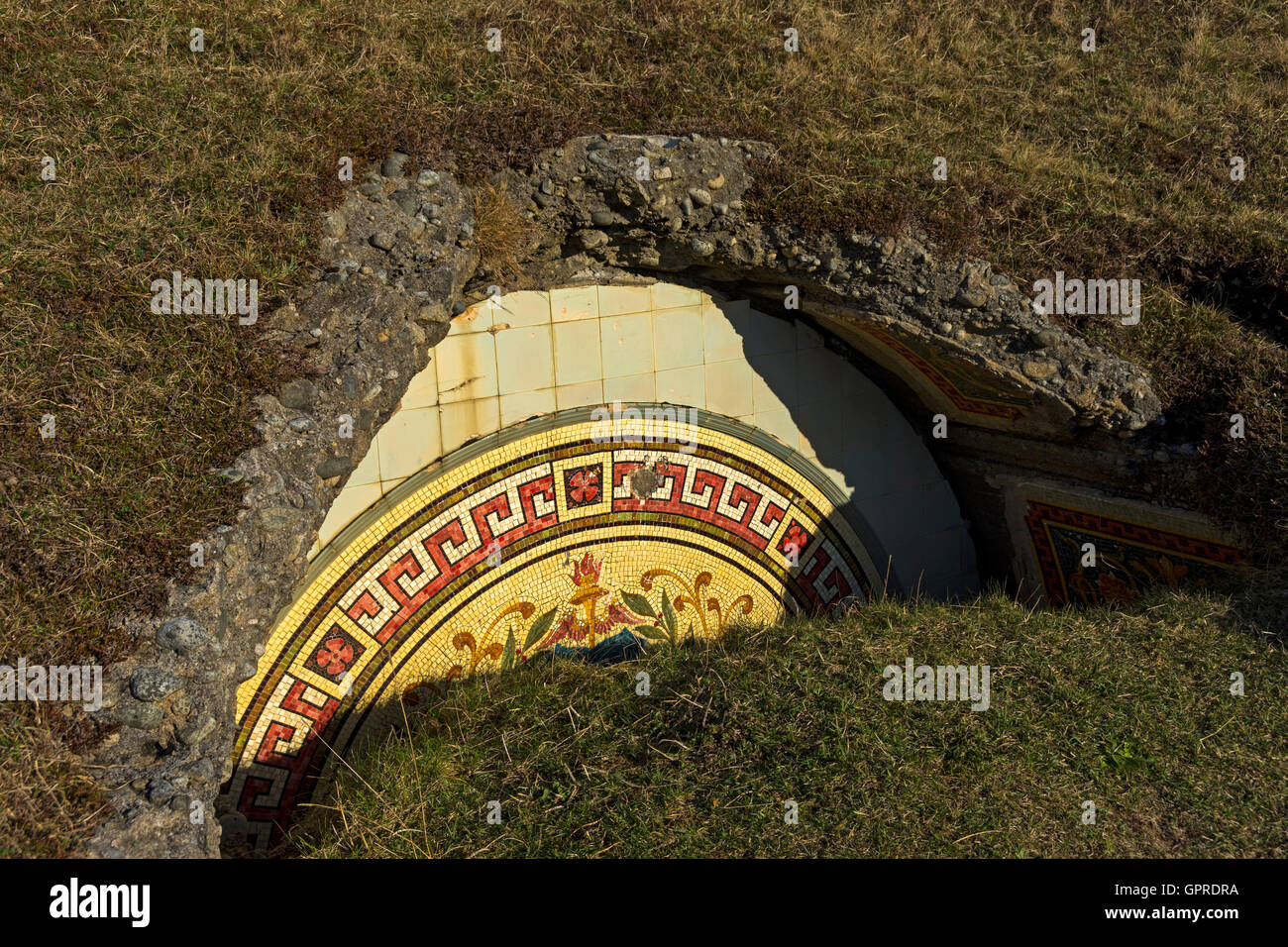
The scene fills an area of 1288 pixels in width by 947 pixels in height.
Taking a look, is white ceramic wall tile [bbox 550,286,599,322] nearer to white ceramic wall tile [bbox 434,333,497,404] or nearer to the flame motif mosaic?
white ceramic wall tile [bbox 434,333,497,404]

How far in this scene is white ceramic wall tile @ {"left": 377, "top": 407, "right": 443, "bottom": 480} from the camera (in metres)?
5.15

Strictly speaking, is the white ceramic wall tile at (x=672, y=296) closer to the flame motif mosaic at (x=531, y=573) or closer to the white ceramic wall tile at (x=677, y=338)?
the white ceramic wall tile at (x=677, y=338)

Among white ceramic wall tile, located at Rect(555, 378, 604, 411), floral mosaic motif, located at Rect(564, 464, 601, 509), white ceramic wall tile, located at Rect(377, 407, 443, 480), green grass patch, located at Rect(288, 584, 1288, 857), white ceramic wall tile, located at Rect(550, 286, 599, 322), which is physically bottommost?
green grass patch, located at Rect(288, 584, 1288, 857)

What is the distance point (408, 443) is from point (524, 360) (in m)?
0.83

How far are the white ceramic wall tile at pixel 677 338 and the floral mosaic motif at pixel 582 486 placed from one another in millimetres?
808

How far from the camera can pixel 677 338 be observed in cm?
600

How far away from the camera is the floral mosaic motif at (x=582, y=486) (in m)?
5.73

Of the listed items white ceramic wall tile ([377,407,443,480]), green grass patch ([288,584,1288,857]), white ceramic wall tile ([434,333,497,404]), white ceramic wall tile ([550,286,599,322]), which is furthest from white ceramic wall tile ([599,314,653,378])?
green grass patch ([288,584,1288,857])

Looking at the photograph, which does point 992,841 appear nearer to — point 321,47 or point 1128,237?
point 1128,237

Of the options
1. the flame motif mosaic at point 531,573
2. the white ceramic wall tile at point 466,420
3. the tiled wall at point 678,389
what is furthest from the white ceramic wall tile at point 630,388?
the white ceramic wall tile at point 466,420

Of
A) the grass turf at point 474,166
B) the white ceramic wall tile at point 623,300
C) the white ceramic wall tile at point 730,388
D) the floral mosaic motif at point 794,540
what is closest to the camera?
the grass turf at point 474,166

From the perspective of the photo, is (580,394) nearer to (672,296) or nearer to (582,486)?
(582,486)

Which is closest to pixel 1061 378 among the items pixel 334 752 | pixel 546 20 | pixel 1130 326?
pixel 1130 326

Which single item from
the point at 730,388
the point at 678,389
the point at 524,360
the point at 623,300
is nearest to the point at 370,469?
the point at 524,360
